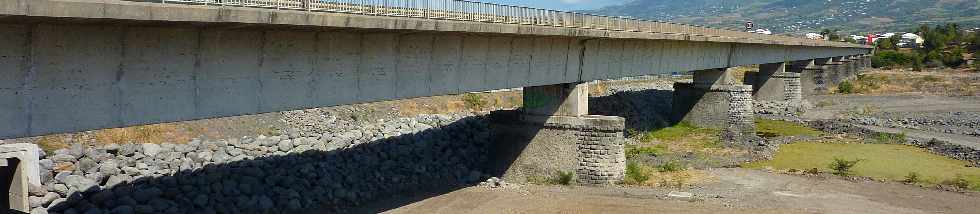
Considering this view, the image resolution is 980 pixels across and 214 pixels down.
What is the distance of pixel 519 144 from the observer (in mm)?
29500

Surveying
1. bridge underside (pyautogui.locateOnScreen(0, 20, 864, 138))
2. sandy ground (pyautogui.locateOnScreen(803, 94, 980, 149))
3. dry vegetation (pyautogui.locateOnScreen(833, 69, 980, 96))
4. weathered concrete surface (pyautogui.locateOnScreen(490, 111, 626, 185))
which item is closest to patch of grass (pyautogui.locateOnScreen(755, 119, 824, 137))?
sandy ground (pyautogui.locateOnScreen(803, 94, 980, 149))

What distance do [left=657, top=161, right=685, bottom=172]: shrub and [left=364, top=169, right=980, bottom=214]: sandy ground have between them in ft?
9.43

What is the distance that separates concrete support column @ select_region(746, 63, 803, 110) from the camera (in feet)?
216

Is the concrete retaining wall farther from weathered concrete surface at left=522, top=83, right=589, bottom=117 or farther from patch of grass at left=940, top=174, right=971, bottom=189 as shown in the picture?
weathered concrete surface at left=522, top=83, right=589, bottom=117

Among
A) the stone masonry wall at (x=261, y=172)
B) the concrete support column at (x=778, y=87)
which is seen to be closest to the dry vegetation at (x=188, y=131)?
the stone masonry wall at (x=261, y=172)

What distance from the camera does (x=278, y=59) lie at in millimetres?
17062

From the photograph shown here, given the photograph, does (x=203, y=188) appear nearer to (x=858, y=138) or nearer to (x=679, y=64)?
(x=679, y=64)

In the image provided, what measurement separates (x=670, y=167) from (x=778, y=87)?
37.9m

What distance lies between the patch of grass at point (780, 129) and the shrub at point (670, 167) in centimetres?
1658

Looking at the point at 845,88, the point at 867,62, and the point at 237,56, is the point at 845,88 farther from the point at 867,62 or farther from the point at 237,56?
the point at 237,56

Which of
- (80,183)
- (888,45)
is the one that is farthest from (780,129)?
(888,45)

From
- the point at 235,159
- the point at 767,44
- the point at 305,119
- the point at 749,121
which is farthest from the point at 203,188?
the point at 767,44

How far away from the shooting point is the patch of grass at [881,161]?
32125mm

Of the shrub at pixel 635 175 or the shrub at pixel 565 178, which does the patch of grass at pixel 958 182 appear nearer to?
the shrub at pixel 635 175
